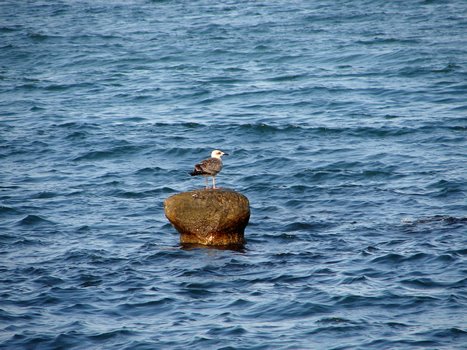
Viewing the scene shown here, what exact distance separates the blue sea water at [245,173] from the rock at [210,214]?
0.45 metres

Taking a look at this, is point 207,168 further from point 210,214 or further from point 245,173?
point 245,173

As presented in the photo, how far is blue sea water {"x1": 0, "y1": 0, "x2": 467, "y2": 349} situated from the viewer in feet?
50.4

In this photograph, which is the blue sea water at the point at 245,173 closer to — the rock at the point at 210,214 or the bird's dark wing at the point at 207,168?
the rock at the point at 210,214

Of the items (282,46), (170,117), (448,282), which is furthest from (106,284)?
(282,46)

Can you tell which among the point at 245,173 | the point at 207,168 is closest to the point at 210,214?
the point at 207,168

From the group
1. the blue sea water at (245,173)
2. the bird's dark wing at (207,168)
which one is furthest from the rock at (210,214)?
the bird's dark wing at (207,168)

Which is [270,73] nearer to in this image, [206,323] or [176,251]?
[176,251]

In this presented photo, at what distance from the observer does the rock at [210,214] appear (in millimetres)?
18062

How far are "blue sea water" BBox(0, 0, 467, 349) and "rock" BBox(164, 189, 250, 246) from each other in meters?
0.45

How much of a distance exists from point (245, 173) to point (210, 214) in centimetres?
735

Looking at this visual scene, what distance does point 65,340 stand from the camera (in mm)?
14609

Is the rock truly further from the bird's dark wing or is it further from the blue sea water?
the bird's dark wing

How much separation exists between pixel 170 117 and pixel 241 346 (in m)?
19.5

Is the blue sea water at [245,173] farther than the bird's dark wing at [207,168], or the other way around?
the bird's dark wing at [207,168]
